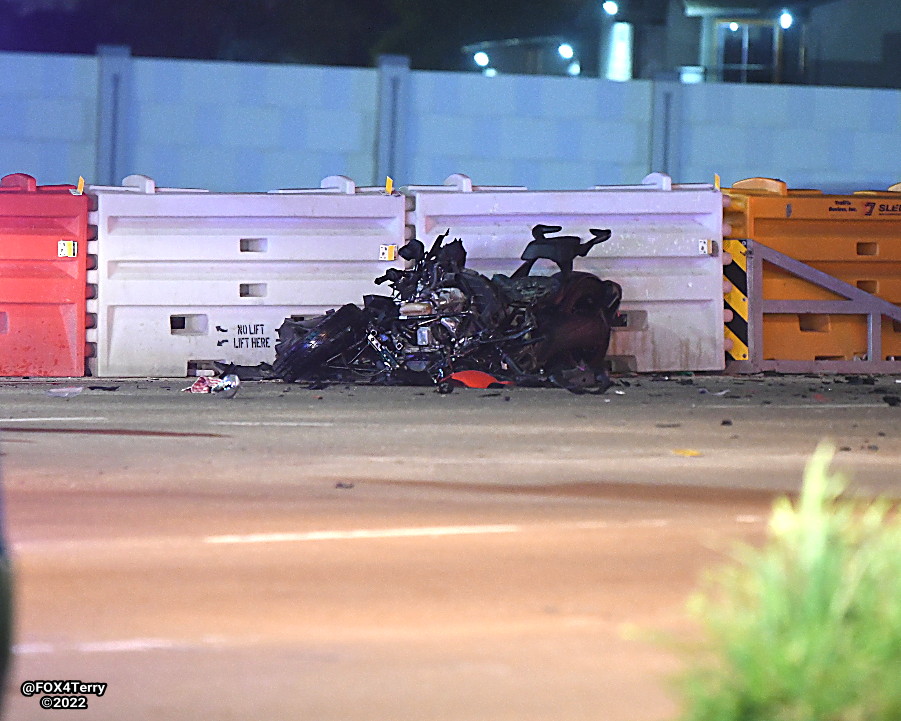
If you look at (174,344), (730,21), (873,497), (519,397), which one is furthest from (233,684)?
(730,21)

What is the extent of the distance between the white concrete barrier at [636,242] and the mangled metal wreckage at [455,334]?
3.78 feet

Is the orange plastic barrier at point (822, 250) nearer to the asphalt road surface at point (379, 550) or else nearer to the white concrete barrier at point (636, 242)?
the white concrete barrier at point (636, 242)

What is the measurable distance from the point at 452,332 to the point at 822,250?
476 centimetres

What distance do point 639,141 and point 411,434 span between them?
14.4m

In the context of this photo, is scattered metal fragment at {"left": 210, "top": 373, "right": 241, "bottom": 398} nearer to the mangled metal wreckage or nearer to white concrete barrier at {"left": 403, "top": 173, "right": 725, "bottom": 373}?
the mangled metal wreckage

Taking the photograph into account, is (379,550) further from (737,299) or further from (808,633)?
(737,299)

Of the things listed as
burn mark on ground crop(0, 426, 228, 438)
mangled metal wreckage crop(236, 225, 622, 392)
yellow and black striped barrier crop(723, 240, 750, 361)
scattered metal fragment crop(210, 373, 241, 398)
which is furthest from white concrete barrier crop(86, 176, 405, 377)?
burn mark on ground crop(0, 426, 228, 438)

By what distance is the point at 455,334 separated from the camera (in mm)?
13266

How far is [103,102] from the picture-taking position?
68.8ft

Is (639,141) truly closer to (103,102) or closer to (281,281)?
(103,102)

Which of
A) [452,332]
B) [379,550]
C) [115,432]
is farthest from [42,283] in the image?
[379,550]

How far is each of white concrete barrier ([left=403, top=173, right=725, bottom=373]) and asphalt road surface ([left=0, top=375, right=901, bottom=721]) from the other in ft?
14.8

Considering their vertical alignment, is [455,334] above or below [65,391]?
above

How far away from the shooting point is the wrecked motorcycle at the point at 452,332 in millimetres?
13219
